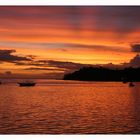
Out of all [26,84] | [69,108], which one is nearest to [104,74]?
[69,108]

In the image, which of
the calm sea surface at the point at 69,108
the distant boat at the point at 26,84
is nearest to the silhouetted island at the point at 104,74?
the calm sea surface at the point at 69,108

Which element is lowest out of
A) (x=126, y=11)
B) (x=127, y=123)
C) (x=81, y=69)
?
(x=127, y=123)

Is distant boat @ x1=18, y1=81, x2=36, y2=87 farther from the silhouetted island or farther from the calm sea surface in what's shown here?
the silhouetted island

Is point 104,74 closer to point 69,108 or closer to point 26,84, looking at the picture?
point 69,108

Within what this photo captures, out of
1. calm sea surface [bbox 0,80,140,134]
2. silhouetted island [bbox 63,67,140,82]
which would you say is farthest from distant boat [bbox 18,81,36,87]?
silhouetted island [bbox 63,67,140,82]

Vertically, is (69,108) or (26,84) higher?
(26,84)

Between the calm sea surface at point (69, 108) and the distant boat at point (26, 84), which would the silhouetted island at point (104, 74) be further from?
the distant boat at point (26, 84)
